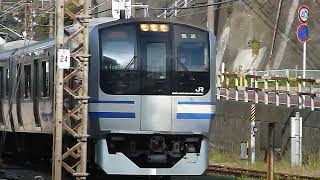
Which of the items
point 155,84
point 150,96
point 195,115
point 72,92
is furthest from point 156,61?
point 72,92

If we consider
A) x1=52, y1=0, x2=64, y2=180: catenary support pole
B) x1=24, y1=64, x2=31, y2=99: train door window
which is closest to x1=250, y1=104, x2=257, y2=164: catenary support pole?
x1=24, y1=64, x2=31, y2=99: train door window

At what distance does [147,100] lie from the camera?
1302cm

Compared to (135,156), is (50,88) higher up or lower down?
higher up

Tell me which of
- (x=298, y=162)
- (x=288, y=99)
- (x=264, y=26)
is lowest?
(x=298, y=162)

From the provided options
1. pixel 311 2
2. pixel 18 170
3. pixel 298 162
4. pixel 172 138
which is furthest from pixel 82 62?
pixel 311 2

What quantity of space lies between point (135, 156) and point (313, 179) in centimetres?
480

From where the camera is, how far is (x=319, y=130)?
20812 millimetres

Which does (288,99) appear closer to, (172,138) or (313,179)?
(313,179)

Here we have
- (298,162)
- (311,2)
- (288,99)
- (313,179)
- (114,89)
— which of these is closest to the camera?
(114,89)

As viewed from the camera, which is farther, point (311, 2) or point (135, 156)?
point (311, 2)

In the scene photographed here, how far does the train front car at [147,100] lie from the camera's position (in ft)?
42.4

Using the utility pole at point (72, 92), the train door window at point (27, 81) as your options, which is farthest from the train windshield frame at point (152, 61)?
the train door window at point (27, 81)

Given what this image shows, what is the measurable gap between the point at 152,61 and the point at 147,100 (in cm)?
73

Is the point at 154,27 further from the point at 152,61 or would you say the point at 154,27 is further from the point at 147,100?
the point at 147,100
